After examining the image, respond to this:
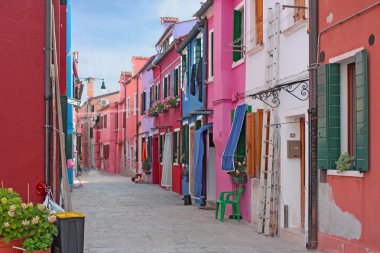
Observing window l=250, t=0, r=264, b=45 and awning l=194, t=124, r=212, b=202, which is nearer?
window l=250, t=0, r=264, b=45

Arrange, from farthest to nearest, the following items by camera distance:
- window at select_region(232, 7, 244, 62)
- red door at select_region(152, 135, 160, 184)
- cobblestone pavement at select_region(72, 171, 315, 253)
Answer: red door at select_region(152, 135, 160, 184) → window at select_region(232, 7, 244, 62) → cobblestone pavement at select_region(72, 171, 315, 253)

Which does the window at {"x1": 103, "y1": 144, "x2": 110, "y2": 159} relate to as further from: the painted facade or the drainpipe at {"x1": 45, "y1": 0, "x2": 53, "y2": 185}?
the drainpipe at {"x1": 45, "y1": 0, "x2": 53, "y2": 185}

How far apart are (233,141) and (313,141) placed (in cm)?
410

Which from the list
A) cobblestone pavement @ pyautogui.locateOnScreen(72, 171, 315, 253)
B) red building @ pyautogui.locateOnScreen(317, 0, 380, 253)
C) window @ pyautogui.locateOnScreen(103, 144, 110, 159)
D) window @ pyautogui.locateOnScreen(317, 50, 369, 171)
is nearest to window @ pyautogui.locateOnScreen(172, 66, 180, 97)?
cobblestone pavement @ pyautogui.locateOnScreen(72, 171, 315, 253)

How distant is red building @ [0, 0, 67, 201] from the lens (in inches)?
358

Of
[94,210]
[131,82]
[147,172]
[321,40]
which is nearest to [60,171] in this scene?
[321,40]

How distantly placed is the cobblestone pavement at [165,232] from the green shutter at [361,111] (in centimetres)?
225

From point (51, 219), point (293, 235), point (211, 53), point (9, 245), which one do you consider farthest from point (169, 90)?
point (9, 245)

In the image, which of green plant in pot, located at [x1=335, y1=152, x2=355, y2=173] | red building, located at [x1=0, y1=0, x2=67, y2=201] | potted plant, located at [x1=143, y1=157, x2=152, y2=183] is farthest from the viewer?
potted plant, located at [x1=143, y1=157, x2=152, y2=183]

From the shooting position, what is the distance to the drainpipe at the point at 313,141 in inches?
370

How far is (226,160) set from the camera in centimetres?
1346

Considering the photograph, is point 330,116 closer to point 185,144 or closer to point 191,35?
point 191,35

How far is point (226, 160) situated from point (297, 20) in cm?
402

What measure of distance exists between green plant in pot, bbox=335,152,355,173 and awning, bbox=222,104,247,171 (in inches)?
192
